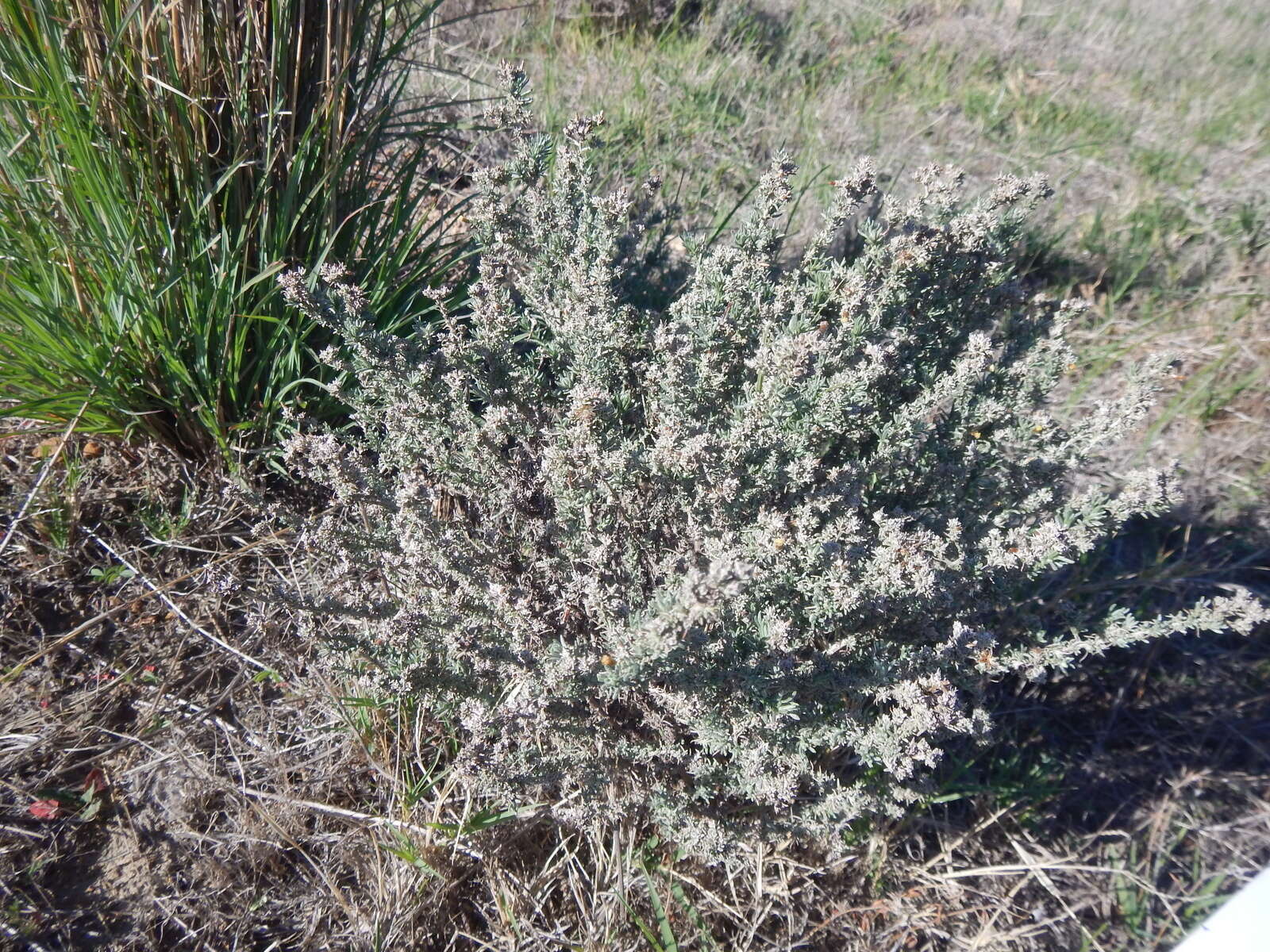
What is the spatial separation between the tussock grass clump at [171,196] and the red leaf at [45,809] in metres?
0.94

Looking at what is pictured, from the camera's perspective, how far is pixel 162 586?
228 cm

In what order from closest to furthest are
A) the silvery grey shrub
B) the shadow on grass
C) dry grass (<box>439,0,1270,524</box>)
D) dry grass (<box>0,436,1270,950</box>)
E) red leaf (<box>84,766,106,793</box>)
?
the silvery grey shrub, dry grass (<box>0,436,1270,950</box>), red leaf (<box>84,766,106,793</box>), the shadow on grass, dry grass (<box>439,0,1270,524</box>)

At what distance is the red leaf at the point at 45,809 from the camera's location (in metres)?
1.98

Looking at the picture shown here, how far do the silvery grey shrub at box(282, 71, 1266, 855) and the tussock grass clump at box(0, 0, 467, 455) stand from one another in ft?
1.63

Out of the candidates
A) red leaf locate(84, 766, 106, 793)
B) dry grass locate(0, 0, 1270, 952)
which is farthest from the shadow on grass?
red leaf locate(84, 766, 106, 793)

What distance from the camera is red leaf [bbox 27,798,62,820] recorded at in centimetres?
198

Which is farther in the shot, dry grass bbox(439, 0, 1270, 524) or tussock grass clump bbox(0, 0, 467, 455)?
dry grass bbox(439, 0, 1270, 524)

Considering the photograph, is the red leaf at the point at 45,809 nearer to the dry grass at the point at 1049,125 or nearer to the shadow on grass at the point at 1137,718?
the shadow on grass at the point at 1137,718

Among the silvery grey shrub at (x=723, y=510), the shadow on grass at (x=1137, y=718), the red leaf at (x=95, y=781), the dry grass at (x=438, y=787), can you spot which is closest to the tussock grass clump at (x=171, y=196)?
the dry grass at (x=438, y=787)

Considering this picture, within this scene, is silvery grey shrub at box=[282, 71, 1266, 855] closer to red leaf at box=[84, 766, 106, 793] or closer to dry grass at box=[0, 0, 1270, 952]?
dry grass at box=[0, 0, 1270, 952]

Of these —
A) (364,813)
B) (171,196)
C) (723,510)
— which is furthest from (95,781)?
(723,510)

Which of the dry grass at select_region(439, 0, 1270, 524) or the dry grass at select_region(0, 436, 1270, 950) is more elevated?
the dry grass at select_region(439, 0, 1270, 524)

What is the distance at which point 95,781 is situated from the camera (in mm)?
2045

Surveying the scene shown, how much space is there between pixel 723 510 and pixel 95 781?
169cm
